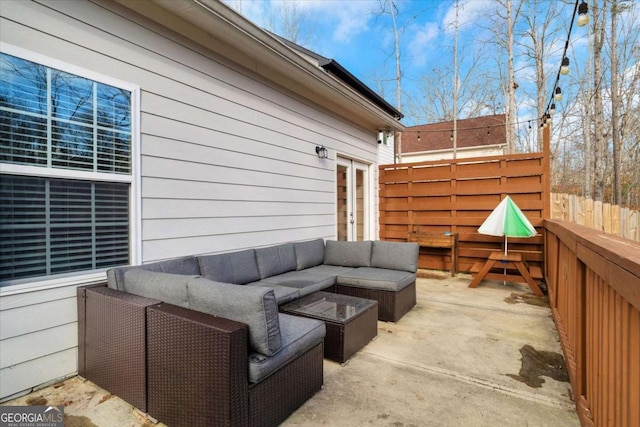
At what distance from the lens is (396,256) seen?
163 inches

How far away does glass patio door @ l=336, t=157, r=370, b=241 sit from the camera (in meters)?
5.93

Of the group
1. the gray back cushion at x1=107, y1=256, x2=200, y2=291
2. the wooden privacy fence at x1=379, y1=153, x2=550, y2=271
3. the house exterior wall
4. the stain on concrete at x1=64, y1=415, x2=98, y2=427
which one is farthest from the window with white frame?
the wooden privacy fence at x1=379, y1=153, x2=550, y2=271

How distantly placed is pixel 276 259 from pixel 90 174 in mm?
2126

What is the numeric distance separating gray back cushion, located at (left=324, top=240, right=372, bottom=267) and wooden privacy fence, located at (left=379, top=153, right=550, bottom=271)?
89.3 inches

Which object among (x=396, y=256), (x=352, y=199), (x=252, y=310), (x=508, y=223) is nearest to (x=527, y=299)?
(x=508, y=223)

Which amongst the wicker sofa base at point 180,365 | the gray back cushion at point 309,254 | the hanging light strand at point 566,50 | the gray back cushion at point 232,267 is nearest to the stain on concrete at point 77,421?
the wicker sofa base at point 180,365

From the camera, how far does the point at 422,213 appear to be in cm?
638

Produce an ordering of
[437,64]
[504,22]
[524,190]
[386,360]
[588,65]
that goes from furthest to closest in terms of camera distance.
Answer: [437,64], [588,65], [504,22], [524,190], [386,360]

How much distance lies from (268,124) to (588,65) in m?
12.2

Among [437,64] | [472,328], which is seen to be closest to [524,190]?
[472,328]

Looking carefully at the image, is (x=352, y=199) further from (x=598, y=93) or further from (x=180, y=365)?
(x=598, y=93)

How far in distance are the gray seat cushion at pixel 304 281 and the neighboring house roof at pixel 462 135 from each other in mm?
10343

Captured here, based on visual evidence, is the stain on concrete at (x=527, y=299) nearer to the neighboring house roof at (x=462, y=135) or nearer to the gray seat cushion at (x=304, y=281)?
the gray seat cushion at (x=304, y=281)

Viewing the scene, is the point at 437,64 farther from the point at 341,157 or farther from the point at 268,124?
the point at 268,124
